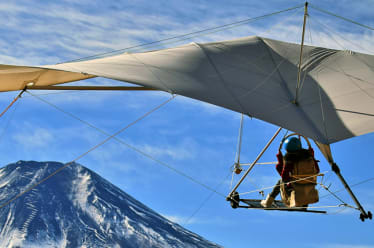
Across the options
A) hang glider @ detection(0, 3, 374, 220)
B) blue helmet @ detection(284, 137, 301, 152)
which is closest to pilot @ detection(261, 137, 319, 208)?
blue helmet @ detection(284, 137, 301, 152)

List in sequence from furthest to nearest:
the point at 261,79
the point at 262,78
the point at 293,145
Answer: the point at 262,78, the point at 261,79, the point at 293,145

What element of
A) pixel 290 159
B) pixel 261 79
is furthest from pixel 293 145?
pixel 261 79

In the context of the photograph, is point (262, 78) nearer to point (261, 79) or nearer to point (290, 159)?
point (261, 79)

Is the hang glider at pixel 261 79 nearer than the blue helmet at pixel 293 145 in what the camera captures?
Yes

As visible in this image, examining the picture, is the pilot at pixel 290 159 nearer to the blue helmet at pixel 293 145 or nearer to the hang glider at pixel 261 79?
the blue helmet at pixel 293 145

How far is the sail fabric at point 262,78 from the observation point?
47.2 ft

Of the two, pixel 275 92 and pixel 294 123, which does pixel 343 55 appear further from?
pixel 294 123

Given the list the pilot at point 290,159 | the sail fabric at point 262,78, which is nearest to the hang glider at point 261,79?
the sail fabric at point 262,78

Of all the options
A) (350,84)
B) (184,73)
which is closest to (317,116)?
(350,84)

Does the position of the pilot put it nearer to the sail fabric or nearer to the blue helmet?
the blue helmet

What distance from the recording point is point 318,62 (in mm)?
18781

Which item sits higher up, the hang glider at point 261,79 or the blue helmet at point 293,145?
the hang glider at point 261,79

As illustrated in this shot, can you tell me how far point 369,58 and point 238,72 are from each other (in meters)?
4.99

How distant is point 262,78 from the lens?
55.1ft
